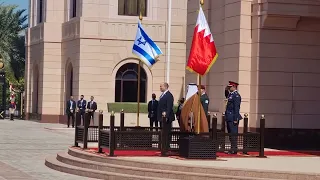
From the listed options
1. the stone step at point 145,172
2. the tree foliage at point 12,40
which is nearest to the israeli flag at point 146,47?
the stone step at point 145,172

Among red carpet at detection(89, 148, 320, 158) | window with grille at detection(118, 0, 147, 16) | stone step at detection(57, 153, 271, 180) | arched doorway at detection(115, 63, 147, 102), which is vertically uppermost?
window with grille at detection(118, 0, 147, 16)

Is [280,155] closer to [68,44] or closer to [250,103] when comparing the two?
[250,103]

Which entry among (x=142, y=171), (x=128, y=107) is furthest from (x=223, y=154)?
(x=128, y=107)

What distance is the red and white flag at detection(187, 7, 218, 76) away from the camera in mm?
19859

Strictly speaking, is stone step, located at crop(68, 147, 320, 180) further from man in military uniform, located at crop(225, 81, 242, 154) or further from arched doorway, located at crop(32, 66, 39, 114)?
arched doorway, located at crop(32, 66, 39, 114)

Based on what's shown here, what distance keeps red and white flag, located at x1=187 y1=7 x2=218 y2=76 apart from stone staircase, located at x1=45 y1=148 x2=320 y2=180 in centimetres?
305

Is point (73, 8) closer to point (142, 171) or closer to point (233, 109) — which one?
point (233, 109)

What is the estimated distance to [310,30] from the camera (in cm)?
2533

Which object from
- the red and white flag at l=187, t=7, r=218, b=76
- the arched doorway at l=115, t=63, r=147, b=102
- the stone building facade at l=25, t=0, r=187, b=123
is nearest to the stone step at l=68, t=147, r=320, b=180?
the red and white flag at l=187, t=7, r=218, b=76

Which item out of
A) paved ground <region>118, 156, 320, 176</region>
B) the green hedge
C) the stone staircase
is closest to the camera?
the stone staircase

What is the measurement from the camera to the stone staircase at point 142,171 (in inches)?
647

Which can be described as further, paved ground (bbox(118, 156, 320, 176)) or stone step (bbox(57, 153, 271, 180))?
paved ground (bbox(118, 156, 320, 176))

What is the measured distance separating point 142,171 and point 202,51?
3.84m

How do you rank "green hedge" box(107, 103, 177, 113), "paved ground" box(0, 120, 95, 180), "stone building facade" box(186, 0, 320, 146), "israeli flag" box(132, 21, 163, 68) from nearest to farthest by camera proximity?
"paved ground" box(0, 120, 95, 180)
"stone building facade" box(186, 0, 320, 146)
"israeli flag" box(132, 21, 163, 68)
"green hedge" box(107, 103, 177, 113)
